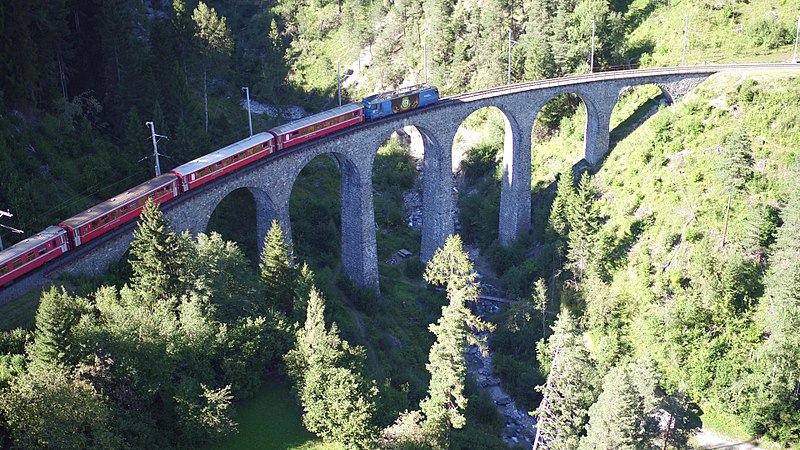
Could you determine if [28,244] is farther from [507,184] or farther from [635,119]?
[635,119]

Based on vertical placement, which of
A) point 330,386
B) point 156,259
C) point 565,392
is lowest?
point 565,392

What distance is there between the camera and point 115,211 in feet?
175

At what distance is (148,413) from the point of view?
43.5 meters

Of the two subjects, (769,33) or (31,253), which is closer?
(31,253)

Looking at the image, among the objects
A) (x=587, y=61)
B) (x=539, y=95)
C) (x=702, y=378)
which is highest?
(x=587, y=61)

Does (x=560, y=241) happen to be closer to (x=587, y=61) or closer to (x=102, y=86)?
(x=587, y=61)

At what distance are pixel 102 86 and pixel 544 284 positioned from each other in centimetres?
4705

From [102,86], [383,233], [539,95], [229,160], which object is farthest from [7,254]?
[539,95]

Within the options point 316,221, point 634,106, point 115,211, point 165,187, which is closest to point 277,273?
point 165,187

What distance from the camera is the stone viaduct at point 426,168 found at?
188 ft

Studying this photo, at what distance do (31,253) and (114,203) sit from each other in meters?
7.24

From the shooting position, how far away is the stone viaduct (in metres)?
57.2

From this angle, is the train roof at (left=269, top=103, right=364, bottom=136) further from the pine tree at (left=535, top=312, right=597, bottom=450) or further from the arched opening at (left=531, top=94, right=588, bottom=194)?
the pine tree at (left=535, top=312, right=597, bottom=450)

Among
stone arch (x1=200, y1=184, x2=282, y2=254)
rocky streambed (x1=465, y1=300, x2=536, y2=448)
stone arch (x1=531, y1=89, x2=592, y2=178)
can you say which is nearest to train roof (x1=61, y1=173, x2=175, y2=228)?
stone arch (x1=200, y1=184, x2=282, y2=254)
